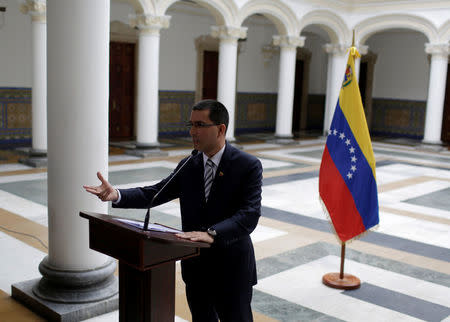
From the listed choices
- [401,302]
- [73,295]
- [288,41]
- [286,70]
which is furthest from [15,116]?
[401,302]

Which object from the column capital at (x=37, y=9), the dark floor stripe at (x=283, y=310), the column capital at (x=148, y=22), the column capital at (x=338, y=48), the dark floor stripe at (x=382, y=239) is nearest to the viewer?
the dark floor stripe at (x=283, y=310)

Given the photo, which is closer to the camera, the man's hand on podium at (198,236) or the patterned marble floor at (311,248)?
the man's hand on podium at (198,236)

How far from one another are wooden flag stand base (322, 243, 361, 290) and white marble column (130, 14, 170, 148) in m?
7.77

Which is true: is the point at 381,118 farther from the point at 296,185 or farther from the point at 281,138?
the point at 296,185

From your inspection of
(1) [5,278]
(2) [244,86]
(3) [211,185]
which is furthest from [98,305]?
(2) [244,86]

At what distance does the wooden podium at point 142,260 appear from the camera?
238cm

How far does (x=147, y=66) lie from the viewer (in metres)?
11.7

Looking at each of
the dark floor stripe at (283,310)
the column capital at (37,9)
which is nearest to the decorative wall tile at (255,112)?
the column capital at (37,9)

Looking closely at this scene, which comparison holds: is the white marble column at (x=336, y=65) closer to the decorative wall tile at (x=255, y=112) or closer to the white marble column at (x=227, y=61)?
the decorative wall tile at (x=255, y=112)

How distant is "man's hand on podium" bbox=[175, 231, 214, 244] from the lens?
2396mm

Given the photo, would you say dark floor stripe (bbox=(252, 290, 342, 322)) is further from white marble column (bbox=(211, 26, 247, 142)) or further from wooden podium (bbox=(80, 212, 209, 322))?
white marble column (bbox=(211, 26, 247, 142))

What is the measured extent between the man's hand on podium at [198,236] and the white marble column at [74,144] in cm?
150

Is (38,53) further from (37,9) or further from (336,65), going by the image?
(336,65)

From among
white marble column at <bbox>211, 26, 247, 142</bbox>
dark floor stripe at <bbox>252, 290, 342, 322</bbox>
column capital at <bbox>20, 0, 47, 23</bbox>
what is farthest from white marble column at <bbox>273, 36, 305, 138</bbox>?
dark floor stripe at <bbox>252, 290, 342, 322</bbox>
